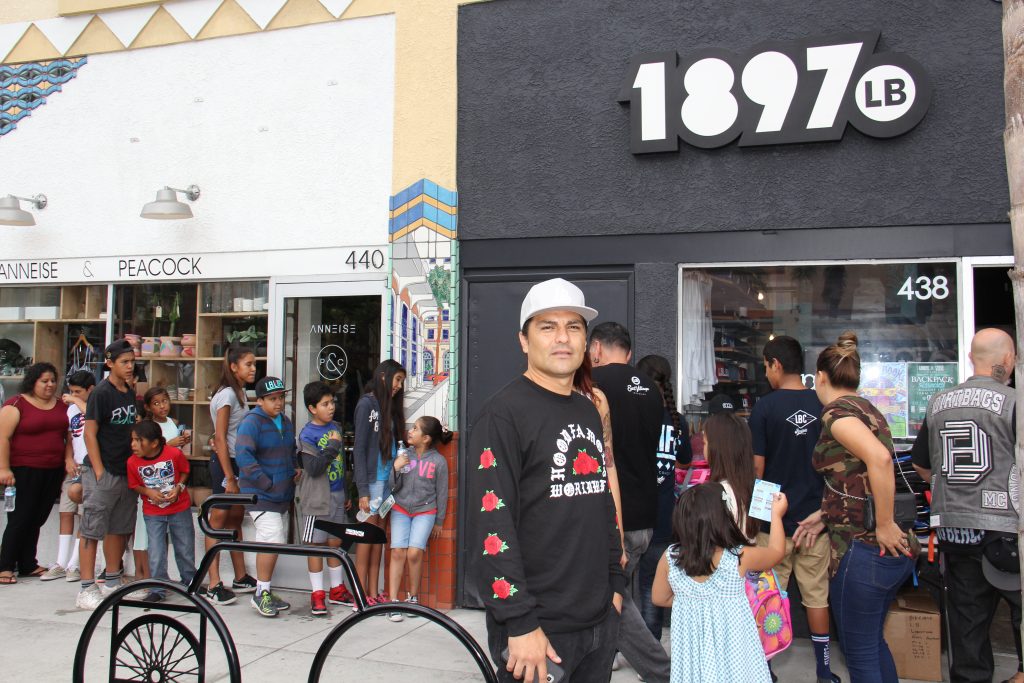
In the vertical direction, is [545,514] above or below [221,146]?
below

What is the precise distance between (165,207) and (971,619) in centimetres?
659

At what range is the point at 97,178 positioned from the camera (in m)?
8.42

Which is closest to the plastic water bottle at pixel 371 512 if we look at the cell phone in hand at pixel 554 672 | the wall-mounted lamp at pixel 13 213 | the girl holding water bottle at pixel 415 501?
the girl holding water bottle at pixel 415 501

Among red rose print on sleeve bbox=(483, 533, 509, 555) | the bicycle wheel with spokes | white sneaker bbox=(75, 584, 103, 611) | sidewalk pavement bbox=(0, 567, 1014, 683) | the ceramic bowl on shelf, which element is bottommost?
sidewalk pavement bbox=(0, 567, 1014, 683)

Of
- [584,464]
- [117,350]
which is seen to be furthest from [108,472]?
[584,464]

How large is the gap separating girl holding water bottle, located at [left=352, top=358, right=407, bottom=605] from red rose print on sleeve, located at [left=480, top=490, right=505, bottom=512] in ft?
12.4

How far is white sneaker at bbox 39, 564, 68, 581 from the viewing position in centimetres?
784

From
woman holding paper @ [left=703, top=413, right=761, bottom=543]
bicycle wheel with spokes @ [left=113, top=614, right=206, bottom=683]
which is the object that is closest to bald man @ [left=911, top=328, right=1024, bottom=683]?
woman holding paper @ [left=703, top=413, right=761, bottom=543]

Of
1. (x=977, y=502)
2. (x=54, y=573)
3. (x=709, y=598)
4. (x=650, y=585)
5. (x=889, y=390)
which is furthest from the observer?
(x=54, y=573)

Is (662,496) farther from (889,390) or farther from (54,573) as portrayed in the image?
(54,573)

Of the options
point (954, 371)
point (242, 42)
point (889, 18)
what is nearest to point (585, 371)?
point (954, 371)

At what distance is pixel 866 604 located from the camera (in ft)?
13.6

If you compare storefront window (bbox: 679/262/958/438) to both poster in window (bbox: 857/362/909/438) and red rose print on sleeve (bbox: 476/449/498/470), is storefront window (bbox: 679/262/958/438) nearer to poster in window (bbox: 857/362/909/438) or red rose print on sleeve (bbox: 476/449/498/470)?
poster in window (bbox: 857/362/909/438)

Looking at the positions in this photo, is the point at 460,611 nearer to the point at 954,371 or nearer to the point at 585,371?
the point at 585,371
